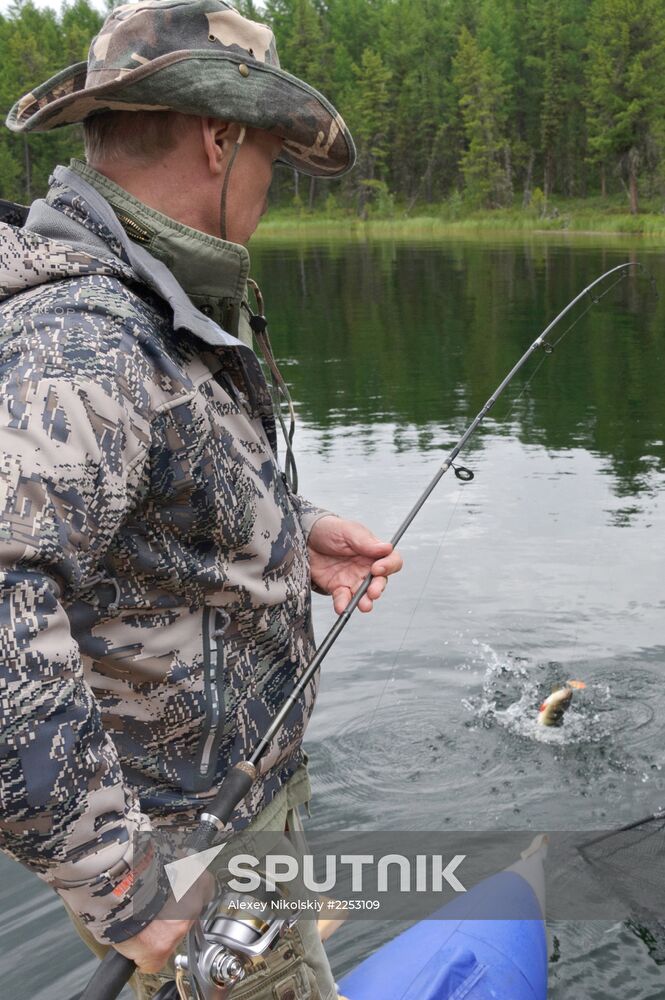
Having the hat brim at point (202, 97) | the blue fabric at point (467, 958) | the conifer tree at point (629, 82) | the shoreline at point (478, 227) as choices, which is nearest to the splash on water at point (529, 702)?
the blue fabric at point (467, 958)

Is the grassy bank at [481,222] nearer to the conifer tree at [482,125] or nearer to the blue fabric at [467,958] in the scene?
the conifer tree at [482,125]

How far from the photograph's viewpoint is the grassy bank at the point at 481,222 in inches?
1813

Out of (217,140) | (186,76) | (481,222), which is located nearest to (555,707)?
(217,140)

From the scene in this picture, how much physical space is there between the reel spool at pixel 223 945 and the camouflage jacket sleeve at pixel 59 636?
376 millimetres

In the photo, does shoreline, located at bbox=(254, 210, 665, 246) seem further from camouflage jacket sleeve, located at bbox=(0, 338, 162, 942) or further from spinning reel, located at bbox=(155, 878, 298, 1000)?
camouflage jacket sleeve, located at bbox=(0, 338, 162, 942)

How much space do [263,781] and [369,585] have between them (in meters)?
0.62

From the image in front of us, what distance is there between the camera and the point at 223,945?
6.48 feet

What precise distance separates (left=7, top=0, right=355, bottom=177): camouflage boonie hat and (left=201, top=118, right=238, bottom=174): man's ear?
0.03 m

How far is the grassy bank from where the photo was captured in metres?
46.1

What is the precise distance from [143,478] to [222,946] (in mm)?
926

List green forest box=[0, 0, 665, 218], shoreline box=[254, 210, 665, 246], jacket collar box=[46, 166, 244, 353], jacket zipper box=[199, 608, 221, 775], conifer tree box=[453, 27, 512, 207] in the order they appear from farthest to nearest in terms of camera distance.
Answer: conifer tree box=[453, 27, 512, 207]
green forest box=[0, 0, 665, 218]
shoreline box=[254, 210, 665, 246]
jacket zipper box=[199, 608, 221, 775]
jacket collar box=[46, 166, 244, 353]

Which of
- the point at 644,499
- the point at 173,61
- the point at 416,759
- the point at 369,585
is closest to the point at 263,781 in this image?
the point at 369,585

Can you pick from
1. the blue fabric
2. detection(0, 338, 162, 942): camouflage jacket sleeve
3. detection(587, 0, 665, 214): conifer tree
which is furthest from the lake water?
detection(587, 0, 665, 214): conifer tree

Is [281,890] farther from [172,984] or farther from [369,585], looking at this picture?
[369,585]
